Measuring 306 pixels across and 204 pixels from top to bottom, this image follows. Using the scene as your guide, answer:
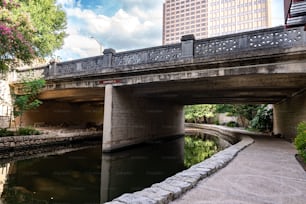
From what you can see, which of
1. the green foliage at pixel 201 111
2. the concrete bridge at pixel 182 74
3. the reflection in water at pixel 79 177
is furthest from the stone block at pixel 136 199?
the green foliage at pixel 201 111

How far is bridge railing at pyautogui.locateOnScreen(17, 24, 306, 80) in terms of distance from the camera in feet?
20.1

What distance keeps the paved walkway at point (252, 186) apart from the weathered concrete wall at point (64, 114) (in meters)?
14.4

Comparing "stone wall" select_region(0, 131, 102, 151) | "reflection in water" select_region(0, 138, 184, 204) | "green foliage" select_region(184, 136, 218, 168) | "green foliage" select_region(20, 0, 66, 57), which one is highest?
"green foliage" select_region(20, 0, 66, 57)

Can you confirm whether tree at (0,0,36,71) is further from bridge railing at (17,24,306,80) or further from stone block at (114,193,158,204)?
stone block at (114,193,158,204)

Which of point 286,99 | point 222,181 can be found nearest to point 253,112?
point 286,99

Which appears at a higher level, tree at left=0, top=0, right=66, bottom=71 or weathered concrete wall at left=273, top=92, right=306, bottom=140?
tree at left=0, top=0, right=66, bottom=71

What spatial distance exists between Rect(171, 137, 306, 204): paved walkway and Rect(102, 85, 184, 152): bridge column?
217 inches

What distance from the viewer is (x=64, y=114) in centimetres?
1697

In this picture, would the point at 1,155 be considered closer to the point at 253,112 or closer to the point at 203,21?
the point at 253,112

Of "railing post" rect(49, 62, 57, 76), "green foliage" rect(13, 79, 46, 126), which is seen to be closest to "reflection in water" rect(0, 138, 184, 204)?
"green foliage" rect(13, 79, 46, 126)

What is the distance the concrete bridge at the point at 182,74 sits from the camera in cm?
621

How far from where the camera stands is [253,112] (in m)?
20.0

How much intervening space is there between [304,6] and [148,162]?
6027 mm

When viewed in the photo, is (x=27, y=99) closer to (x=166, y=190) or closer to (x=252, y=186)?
(x=166, y=190)
